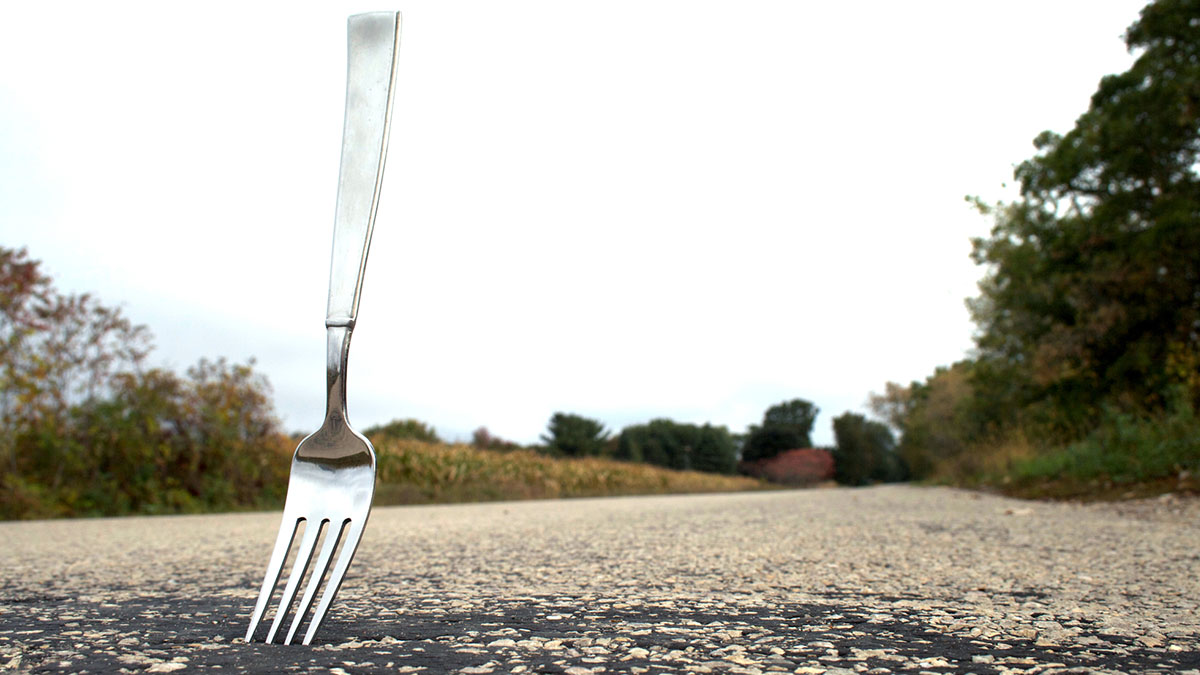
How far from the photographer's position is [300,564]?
1.41 metres

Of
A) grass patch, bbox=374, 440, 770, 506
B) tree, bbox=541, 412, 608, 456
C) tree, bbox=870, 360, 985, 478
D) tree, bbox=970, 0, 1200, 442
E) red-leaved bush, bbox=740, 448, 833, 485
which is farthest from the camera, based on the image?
red-leaved bush, bbox=740, 448, 833, 485

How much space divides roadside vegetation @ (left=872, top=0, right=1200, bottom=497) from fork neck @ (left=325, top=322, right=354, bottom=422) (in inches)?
310

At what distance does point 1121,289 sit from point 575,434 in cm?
2879

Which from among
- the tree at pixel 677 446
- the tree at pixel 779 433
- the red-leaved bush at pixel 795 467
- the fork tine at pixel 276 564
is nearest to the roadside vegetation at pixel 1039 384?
the fork tine at pixel 276 564

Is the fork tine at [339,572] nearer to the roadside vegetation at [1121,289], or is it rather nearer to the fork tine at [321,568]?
the fork tine at [321,568]

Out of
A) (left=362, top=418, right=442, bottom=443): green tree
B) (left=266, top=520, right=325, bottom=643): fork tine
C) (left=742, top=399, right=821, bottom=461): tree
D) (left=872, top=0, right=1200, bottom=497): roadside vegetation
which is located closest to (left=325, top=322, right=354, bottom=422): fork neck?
(left=266, top=520, right=325, bottom=643): fork tine

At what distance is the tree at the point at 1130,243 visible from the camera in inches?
397

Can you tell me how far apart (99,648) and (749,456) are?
180 ft

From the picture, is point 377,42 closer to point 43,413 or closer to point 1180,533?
point 1180,533

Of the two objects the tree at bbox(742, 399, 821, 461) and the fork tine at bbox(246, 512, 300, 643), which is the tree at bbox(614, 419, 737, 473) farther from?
the fork tine at bbox(246, 512, 300, 643)

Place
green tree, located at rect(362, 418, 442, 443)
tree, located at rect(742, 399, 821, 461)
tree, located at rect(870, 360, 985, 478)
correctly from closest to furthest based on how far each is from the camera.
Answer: green tree, located at rect(362, 418, 442, 443) → tree, located at rect(870, 360, 985, 478) → tree, located at rect(742, 399, 821, 461)

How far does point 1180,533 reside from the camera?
3908mm

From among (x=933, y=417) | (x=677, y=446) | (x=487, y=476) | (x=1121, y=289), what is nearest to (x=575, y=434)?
(x=677, y=446)

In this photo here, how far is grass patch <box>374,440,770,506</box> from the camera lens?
39.7ft
